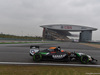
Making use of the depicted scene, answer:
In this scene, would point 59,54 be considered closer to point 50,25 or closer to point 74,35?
point 50,25

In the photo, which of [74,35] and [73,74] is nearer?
[73,74]

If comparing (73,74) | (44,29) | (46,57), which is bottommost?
(73,74)

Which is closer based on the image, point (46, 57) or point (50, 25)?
point (46, 57)

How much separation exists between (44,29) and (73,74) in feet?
268

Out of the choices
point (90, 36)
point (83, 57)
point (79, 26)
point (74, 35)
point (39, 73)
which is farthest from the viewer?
point (74, 35)

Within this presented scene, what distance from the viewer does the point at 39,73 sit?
13.1 feet

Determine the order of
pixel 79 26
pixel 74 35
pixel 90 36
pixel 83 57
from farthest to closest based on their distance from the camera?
pixel 74 35 < pixel 79 26 < pixel 90 36 < pixel 83 57

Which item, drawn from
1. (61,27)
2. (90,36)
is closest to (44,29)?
(61,27)

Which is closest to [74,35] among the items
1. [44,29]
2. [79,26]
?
[79,26]

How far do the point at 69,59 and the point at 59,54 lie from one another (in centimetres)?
84

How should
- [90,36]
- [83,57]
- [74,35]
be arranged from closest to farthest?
[83,57] < [90,36] < [74,35]

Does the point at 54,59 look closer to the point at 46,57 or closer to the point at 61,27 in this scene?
the point at 46,57

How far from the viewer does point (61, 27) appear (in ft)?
290

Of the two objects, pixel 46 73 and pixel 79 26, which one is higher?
pixel 79 26
